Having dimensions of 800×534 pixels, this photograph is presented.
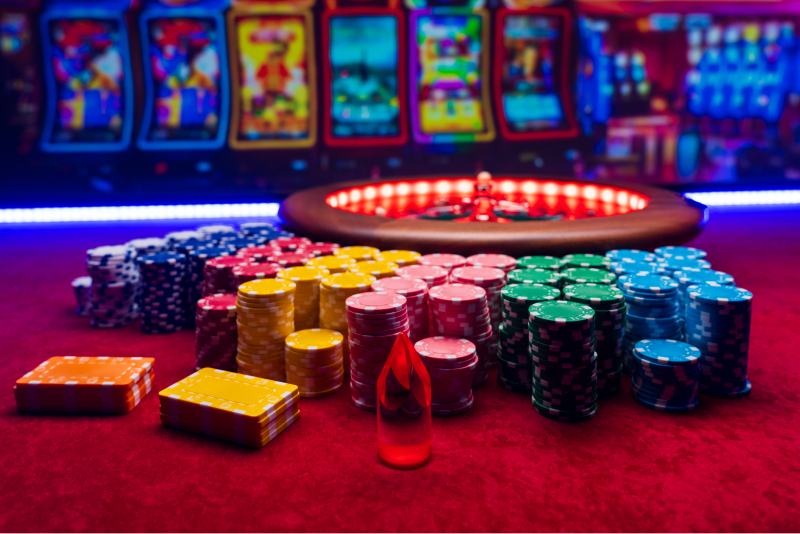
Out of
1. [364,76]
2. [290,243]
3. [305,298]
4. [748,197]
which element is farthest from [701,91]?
[305,298]

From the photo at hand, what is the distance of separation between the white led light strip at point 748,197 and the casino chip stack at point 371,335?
7626 millimetres

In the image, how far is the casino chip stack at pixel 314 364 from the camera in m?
2.56

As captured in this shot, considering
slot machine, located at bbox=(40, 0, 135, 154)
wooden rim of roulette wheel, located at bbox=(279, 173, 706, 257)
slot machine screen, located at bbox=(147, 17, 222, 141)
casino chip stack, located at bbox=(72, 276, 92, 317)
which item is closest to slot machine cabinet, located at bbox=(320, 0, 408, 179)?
slot machine screen, located at bbox=(147, 17, 222, 141)

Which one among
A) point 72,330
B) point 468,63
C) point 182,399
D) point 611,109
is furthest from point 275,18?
point 182,399

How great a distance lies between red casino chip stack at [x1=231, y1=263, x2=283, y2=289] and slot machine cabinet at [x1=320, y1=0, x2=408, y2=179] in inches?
248

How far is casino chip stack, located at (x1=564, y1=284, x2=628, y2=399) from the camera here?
98.0 inches

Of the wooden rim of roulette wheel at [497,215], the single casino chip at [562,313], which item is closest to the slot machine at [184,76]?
the wooden rim of roulette wheel at [497,215]

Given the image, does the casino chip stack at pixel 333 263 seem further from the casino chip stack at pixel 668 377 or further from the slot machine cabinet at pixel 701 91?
the slot machine cabinet at pixel 701 91

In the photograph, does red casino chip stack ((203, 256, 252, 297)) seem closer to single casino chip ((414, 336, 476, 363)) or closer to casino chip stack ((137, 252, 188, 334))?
casino chip stack ((137, 252, 188, 334))

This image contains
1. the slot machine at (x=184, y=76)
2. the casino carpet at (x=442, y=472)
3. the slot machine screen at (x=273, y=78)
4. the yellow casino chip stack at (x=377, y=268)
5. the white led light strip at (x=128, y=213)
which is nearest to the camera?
the casino carpet at (x=442, y=472)

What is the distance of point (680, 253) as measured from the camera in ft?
11.2

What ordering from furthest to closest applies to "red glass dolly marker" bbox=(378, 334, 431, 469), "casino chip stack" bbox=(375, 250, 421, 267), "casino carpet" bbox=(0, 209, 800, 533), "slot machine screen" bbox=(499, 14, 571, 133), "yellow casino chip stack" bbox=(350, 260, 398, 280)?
"slot machine screen" bbox=(499, 14, 571, 133) → "casino chip stack" bbox=(375, 250, 421, 267) → "yellow casino chip stack" bbox=(350, 260, 398, 280) → "red glass dolly marker" bbox=(378, 334, 431, 469) → "casino carpet" bbox=(0, 209, 800, 533)

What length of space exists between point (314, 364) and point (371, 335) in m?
0.33

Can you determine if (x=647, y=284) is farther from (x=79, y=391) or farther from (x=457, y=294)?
(x=79, y=391)
